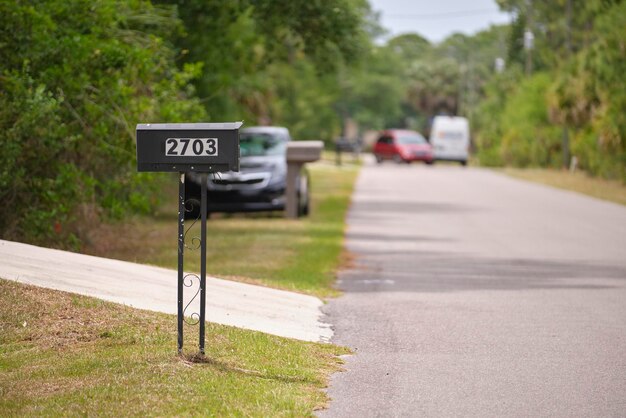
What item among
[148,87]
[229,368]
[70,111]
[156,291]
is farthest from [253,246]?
[229,368]

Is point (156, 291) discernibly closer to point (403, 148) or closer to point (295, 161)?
point (295, 161)

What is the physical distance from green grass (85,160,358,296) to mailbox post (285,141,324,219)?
336mm

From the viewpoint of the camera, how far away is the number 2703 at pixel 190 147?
29.1ft

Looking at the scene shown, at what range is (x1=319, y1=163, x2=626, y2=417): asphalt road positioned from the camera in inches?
326

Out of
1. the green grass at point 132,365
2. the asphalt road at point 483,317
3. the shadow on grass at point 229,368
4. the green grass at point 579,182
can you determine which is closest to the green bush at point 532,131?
the green grass at point 579,182

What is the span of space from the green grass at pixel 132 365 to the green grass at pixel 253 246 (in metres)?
3.63

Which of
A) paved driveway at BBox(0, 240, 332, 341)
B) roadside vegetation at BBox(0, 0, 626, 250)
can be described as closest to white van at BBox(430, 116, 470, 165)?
roadside vegetation at BBox(0, 0, 626, 250)

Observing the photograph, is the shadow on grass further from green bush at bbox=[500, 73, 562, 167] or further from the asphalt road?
green bush at bbox=[500, 73, 562, 167]

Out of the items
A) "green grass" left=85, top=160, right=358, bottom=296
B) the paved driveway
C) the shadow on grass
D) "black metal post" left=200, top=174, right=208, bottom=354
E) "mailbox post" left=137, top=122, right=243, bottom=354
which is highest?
"mailbox post" left=137, top=122, right=243, bottom=354

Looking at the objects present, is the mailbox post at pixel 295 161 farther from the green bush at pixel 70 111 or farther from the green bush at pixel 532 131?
the green bush at pixel 532 131

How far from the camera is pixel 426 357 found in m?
9.74

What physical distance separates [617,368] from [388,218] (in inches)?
650

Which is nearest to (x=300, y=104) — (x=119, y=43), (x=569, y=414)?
→ (x=119, y=43)

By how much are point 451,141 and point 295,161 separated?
39.8 metres
